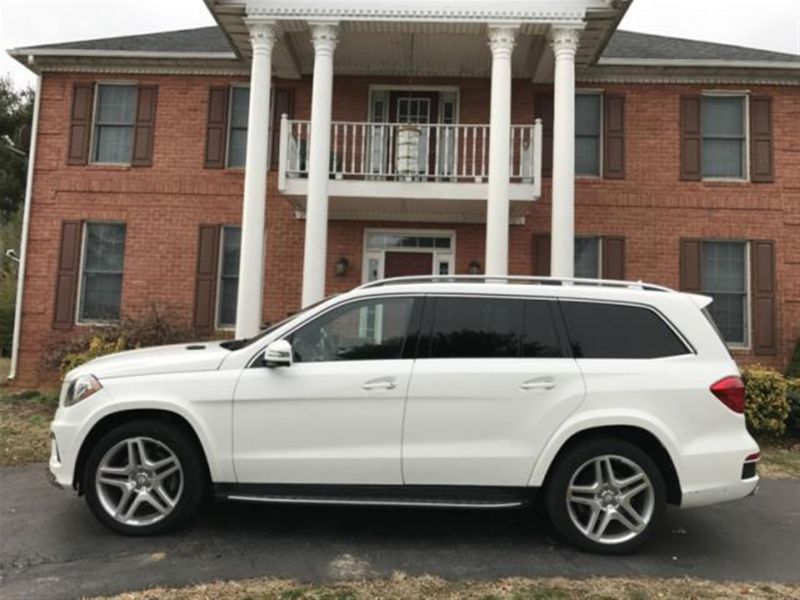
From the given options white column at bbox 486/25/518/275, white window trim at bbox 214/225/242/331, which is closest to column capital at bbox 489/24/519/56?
white column at bbox 486/25/518/275

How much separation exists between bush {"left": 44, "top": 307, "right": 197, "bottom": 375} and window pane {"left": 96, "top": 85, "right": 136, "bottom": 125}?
3.59 m

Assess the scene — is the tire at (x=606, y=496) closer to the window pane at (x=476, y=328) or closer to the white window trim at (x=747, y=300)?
the window pane at (x=476, y=328)

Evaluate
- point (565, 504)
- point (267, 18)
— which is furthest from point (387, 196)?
point (565, 504)

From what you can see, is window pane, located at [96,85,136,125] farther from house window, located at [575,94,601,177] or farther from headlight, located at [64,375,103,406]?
headlight, located at [64,375,103,406]

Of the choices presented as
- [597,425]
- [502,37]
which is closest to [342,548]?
[597,425]

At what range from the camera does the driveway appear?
395cm

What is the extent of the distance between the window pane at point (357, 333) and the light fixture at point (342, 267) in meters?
6.79

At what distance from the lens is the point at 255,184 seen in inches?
378

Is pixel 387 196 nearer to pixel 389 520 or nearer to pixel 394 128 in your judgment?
pixel 394 128

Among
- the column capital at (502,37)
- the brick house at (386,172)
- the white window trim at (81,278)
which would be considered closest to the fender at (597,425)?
the column capital at (502,37)

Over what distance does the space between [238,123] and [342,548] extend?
9.25 metres

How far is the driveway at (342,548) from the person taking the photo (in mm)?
3947

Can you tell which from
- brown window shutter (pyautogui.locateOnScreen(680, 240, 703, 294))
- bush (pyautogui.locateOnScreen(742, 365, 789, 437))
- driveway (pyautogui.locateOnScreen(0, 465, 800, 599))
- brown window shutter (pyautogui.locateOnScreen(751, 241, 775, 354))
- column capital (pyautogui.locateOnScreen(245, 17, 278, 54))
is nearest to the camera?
driveway (pyautogui.locateOnScreen(0, 465, 800, 599))

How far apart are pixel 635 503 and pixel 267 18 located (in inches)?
315
